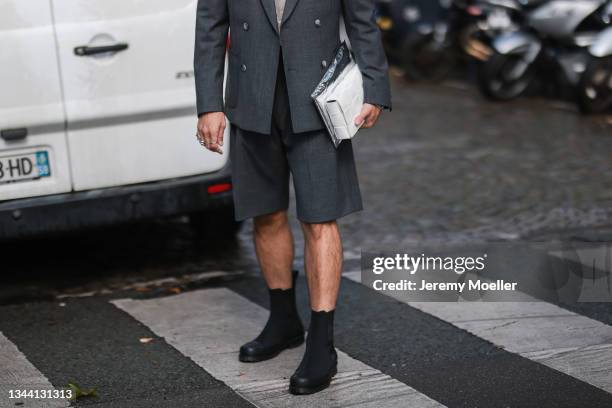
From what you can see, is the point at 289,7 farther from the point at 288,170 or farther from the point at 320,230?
the point at 320,230

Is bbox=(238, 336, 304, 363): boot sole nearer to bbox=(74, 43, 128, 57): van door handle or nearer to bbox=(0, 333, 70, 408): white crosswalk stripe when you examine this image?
bbox=(0, 333, 70, 408): white crosswalk stripe

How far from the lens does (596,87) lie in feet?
39.3

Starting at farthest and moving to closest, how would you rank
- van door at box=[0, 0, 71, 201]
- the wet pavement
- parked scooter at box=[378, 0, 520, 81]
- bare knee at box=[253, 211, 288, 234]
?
parked scooter at box=[378, 0, 520, 81], the wet pavement, van door at box=[0, 0, 71, 201], bare knee at box=[253, 211, 288, 234]

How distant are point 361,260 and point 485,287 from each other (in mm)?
955

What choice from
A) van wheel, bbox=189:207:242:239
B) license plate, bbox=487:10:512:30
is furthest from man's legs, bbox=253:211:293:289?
license plate, bbox=487:10:512:30

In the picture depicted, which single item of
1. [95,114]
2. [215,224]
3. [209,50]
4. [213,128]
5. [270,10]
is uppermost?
[270,10]

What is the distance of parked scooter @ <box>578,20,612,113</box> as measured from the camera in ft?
39.0

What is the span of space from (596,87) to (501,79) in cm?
168

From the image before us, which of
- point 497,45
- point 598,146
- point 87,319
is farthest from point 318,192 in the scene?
point 497,45

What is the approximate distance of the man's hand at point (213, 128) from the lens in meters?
5.03

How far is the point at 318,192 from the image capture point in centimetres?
495

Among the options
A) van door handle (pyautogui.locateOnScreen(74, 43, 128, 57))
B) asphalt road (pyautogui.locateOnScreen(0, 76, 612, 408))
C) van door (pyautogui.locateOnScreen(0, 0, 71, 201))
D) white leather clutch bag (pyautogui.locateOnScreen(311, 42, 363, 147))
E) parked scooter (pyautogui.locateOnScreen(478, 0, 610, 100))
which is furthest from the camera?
parked scooter (pyautogui.locateOnScreen(478, 0, 610, 100))

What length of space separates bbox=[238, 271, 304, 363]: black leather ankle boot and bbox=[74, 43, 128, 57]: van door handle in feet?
5.22

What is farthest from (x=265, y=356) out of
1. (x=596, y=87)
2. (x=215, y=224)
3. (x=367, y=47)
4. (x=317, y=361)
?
(x=596, y=87)
